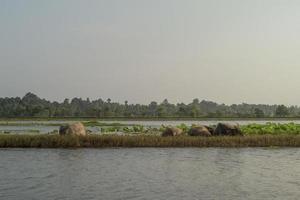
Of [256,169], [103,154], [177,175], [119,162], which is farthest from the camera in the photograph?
[103,154]

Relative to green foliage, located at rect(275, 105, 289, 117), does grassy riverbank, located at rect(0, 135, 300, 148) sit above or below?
below

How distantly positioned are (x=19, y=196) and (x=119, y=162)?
1091cm

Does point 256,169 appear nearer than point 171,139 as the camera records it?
Yes

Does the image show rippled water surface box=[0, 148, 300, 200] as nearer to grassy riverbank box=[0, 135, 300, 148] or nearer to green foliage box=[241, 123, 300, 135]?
grassy riverbank box=[0, 135, 300, 148]

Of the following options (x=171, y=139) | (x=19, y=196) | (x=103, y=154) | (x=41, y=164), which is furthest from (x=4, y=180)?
(x=171, y=139)

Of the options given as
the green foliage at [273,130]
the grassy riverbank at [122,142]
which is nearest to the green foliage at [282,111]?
the green foliage at [273,130]

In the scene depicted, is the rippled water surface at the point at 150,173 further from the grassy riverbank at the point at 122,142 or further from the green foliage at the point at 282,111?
the green foliage at the point at 282,111

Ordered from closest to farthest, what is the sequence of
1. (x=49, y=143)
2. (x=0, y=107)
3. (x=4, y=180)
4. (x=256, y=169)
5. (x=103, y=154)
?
(x=4, y=180), (x=256, y=169), (x=103, y=154), (x=49, y=143), (x=0, y=107)

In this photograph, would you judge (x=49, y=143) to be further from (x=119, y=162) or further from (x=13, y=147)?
(x=119, y=162)

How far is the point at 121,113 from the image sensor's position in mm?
157500

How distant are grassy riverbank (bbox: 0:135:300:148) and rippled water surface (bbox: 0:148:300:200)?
1.07 m

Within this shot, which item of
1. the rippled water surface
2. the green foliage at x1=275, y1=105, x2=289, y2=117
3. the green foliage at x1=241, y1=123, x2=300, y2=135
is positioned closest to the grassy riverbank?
the rippled water surface

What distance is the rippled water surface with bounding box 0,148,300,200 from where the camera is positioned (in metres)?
19.2

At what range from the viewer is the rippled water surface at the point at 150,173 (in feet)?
63.1
